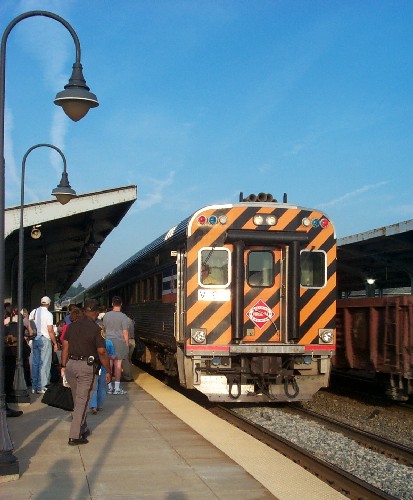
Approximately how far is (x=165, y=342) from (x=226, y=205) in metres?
3.47

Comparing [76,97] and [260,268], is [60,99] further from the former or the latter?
[260,268]

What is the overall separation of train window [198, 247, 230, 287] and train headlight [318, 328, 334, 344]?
1.76 m

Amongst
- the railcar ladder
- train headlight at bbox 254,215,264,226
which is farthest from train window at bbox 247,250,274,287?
the railcar ladder

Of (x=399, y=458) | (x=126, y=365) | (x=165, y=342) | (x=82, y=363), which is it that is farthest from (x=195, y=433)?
(x=126, y=365)

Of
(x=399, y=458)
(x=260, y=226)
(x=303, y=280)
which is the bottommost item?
(x=399, y=458)

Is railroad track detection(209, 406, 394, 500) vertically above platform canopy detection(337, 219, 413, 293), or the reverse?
platform canopy detection(337, 219, 413, 293)

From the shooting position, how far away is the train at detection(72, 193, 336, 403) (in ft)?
39.7

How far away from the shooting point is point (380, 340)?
44.1ft

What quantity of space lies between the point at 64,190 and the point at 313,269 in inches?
195

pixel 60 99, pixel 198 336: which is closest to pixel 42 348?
pixel 198 336

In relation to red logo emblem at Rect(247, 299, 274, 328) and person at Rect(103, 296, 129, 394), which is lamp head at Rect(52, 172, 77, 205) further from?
red logo emblem at Rect(247, 299, 274, 328)

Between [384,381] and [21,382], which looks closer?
[21,382]

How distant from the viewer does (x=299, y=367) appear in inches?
485

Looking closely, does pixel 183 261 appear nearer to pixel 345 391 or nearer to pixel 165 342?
pixel 165 342
